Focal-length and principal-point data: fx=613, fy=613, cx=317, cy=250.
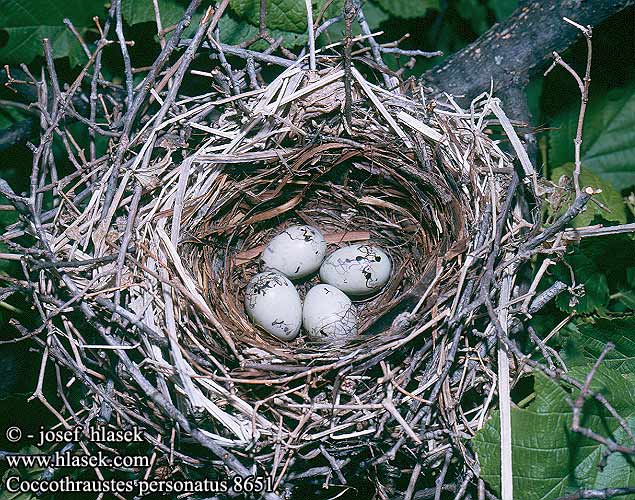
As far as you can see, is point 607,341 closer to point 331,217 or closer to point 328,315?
point 328,315

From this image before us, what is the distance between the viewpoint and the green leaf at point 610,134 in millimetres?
2484

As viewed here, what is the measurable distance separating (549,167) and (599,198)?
252 mm

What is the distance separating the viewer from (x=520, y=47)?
2.11 metres

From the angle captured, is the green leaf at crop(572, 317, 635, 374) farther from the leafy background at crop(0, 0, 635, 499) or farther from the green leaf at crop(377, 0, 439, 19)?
the green leaf at crop(377, 0, 439, 19)

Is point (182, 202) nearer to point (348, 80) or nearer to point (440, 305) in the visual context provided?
point (348, 80)

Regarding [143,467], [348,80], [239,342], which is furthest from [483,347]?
[143,467]

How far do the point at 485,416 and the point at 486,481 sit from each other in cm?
17

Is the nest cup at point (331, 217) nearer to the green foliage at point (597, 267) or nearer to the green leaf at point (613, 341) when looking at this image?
the green foliage at point (597, 267)

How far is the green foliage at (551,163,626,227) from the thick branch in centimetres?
39

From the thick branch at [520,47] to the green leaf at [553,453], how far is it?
105 cm

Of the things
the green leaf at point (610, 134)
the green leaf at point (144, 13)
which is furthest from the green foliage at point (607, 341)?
the green leaf at point (144, 13)

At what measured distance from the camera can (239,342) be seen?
1904mm

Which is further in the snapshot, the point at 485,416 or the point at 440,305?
the point at 440,305

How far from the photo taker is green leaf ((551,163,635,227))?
85.4 inches
